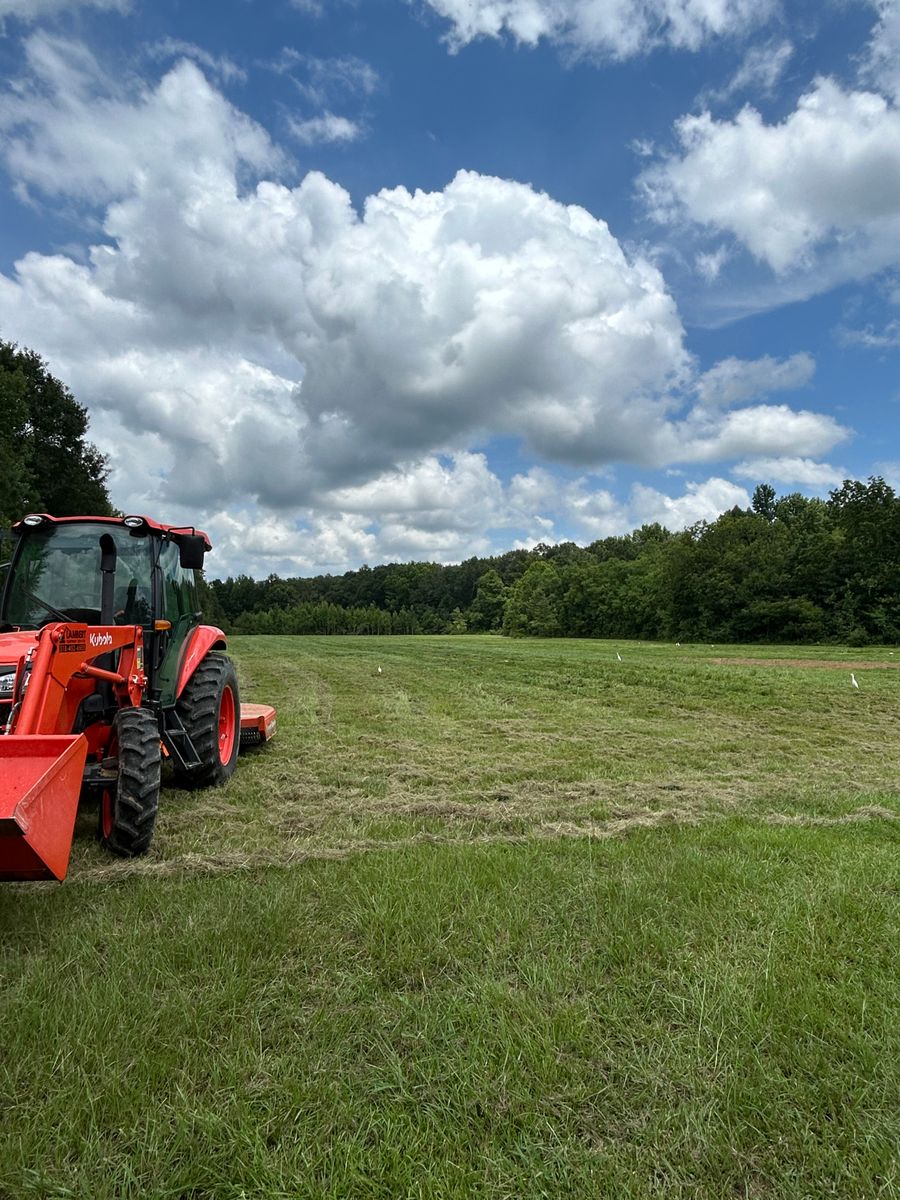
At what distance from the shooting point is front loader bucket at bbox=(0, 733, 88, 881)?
277cm

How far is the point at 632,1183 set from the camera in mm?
1826

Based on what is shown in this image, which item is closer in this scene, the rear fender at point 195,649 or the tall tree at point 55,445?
the rear fender at point 195,649

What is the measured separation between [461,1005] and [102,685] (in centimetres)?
351

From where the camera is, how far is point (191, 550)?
577 cm

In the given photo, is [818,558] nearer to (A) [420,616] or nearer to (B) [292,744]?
(B) [292,744]

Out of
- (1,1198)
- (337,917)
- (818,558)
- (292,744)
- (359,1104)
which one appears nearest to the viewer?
(1,1198)

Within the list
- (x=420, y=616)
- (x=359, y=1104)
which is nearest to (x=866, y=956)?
(x=359, y=1104)

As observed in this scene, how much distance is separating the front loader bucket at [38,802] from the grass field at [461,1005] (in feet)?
1.40

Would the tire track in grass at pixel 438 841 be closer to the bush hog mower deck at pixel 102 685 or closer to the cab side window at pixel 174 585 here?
the bush hog mower deck at pixel 102 685

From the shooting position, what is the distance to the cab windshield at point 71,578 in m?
5.30

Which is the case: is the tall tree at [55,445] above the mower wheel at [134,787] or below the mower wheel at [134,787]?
above

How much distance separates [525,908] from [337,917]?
976mm

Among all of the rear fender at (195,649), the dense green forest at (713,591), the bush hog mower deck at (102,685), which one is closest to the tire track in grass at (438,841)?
the bush hog mower deck at (102,685)

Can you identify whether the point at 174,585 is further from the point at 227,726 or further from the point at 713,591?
the point at 713,591
